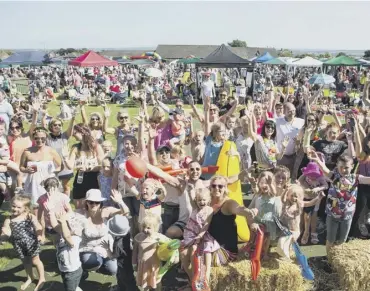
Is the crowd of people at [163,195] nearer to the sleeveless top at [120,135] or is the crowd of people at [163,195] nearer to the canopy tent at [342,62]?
the sleeveless top at [120,135]

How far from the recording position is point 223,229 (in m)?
4.23

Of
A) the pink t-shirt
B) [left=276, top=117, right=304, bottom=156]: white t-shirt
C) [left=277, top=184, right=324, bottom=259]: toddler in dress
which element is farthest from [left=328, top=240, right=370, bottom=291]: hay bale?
the pink t-shirt

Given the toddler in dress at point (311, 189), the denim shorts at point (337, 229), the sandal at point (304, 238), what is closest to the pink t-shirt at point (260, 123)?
the toddler in dress at point (311, 189)

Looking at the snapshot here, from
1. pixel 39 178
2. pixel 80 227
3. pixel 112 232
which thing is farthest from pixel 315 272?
pixel 39 178

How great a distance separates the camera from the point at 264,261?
169 inches

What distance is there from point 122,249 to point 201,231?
91 cm

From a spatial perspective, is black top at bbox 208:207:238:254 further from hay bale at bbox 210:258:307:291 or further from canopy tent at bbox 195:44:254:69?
canopy tent at bbox 195:44:254:69

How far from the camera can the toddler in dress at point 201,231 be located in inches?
160

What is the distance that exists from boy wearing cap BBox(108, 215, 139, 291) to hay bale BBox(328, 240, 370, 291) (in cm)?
234

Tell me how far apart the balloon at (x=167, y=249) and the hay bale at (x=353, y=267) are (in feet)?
6.23

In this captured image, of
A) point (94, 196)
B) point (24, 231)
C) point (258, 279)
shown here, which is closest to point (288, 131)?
point (258, 279)

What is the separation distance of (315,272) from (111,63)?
16413 mm

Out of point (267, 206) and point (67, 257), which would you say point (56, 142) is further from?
point (267, 206)

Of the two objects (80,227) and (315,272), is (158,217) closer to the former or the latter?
(80,227)
